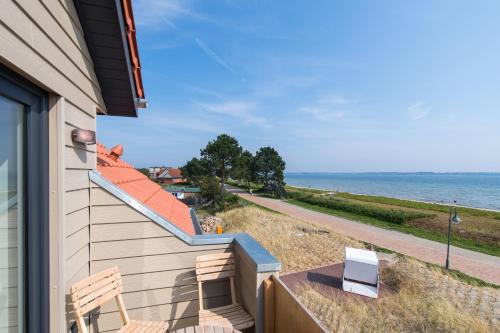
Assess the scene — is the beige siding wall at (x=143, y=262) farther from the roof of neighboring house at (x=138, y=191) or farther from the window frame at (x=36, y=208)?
the window frame at (x=36, y=208)

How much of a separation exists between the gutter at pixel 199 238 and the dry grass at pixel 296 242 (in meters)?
6.46

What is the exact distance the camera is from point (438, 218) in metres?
23.5

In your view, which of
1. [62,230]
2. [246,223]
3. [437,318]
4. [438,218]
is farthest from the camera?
[438,218]

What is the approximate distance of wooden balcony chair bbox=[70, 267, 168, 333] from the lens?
197 cm

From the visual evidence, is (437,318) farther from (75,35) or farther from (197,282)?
(75,35)

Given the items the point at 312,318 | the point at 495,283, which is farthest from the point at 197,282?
the point at 495,283

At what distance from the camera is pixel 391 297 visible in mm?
6477

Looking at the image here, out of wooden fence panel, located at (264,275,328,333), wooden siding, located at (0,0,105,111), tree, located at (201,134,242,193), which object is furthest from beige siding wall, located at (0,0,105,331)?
tree, located at (201,134,242,193)

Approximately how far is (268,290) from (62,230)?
179cm

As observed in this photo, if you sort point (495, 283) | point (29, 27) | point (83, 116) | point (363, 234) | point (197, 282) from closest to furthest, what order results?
point (29, 27), point (83, 116), point (197, 282), point (495, 283), point (363, 234)

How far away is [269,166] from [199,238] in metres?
43.5

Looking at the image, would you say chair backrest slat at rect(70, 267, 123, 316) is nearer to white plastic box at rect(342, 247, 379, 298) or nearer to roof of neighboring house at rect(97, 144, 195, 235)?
roof of neighboring house at rect(97, 144, 195, 235)

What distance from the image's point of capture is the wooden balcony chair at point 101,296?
1973 mm

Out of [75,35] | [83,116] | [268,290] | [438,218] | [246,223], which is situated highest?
[75,35]
